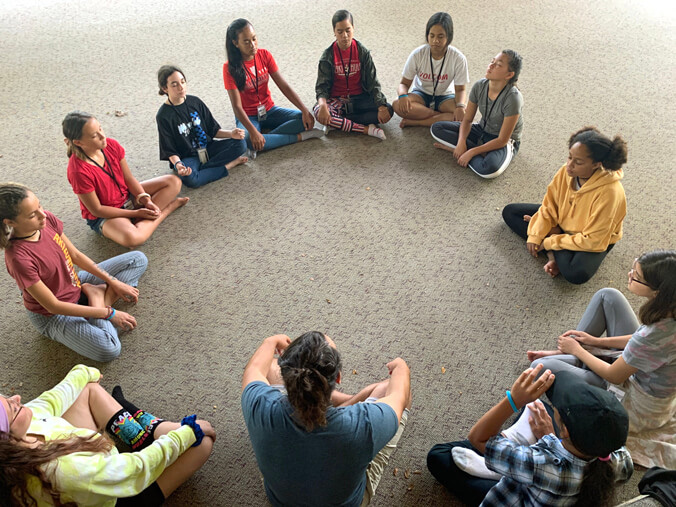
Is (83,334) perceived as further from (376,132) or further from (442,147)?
(442,147)

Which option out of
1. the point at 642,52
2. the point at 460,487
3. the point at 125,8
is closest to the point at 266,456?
the point at 460,487

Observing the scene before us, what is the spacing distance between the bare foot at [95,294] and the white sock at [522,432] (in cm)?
161

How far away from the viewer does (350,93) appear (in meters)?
3.21

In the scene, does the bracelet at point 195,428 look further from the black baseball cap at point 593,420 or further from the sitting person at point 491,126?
the sitting person at point 491,126

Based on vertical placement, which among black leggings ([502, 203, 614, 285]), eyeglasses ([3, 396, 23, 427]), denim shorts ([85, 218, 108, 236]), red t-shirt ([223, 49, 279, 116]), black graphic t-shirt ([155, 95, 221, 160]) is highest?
red t-shirt ([223, 49, 279, 116])

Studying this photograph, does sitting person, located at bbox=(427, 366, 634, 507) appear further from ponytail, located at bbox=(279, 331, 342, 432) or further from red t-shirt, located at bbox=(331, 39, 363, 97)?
red t-shirt, located at bbox=(331, 39, 363, 97)

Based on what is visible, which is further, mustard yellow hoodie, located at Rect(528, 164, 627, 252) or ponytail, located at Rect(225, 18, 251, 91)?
ponytail, located at Rect(225, 18, 251, 91)

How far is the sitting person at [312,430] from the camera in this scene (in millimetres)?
1194

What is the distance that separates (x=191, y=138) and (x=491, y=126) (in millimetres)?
1663

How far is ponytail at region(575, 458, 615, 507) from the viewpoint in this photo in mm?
1219

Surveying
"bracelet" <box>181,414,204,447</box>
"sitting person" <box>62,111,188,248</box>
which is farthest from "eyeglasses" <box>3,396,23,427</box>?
"sitting person" <box>62,111,188,248</box>

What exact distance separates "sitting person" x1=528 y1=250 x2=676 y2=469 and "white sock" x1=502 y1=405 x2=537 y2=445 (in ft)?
0.89

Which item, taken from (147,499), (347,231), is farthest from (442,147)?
(147,499)

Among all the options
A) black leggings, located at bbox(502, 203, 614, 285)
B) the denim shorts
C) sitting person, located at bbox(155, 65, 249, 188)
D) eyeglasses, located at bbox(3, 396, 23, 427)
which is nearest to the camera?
eyeglasses, located at bbox(3, 396, 23, 427)
